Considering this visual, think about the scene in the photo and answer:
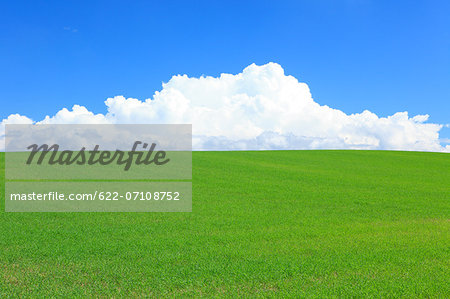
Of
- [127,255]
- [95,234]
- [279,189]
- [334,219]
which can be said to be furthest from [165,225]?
[279,189]

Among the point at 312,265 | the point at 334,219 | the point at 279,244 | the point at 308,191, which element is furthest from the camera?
the point at 308,191

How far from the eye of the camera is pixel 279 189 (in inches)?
757

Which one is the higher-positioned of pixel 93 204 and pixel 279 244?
pixel 93 204

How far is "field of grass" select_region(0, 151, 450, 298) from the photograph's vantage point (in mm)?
6895

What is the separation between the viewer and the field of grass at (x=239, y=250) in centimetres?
689

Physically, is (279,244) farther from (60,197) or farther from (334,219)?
(60,197)

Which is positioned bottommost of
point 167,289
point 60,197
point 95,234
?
point 167,289

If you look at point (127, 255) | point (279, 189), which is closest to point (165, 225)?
point (127, 255)

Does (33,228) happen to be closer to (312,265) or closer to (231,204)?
(231,204)

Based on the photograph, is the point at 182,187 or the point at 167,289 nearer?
the point at 167,289

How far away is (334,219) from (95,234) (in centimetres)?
863

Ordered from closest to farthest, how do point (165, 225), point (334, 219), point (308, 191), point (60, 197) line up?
1. point (165, 225)
2. point (334, 219)
3. point (60, 197)
4. point (308, 191)

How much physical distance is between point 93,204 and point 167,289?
935cm

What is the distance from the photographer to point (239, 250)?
8.89 metres
